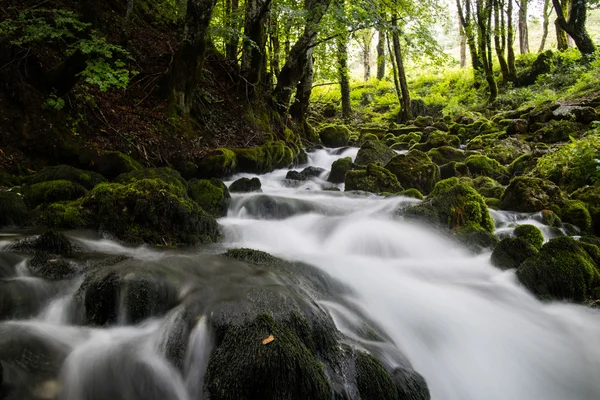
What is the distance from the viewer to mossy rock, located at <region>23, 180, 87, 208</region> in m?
5.01

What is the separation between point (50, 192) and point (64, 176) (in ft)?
1.85

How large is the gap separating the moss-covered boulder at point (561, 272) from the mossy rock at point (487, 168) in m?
6.27

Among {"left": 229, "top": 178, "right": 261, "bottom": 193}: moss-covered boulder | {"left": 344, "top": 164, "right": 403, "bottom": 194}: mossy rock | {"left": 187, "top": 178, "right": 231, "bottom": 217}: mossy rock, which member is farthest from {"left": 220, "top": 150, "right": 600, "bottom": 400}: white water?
{"left": 344, "top": 164, "right": 403, "bottom": 194}: mossy rock

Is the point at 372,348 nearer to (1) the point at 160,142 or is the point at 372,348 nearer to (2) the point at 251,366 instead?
(2) the point at 251,366

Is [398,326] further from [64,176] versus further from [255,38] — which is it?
[255,38]

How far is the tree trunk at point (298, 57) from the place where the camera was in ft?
34.0

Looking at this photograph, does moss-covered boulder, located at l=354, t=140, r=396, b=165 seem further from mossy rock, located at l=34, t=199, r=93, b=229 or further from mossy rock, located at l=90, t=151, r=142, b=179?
mossy rock, located at l=34, t=199, r=93, b=229

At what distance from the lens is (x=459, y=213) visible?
619 centimetres

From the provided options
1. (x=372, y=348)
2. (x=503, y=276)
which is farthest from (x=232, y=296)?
(x=503, y=276)

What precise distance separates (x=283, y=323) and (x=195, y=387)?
25.3 inches

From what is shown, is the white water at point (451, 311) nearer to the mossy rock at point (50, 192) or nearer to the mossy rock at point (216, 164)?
the mossy rock at point (50, 192)

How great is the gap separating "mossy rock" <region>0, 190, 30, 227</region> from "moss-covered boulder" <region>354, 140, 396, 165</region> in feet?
28.3

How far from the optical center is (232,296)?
2.81 m

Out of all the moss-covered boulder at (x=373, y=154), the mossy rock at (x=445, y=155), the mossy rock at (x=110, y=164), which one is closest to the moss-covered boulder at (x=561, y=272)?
the mossy rock at (x=110, y=164)
